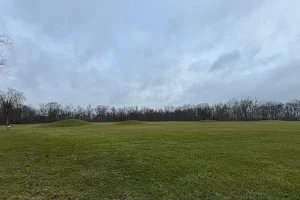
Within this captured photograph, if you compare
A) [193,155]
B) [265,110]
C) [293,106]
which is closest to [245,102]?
[265,110]

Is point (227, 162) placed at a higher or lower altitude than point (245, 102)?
lower

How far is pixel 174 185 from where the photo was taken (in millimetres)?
8367

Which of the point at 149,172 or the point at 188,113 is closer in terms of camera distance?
the point at 149,172

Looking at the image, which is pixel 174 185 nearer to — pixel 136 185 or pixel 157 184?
pixel 157 184

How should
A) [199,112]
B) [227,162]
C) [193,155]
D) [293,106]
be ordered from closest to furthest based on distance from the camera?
1. [227,162]
2. [193,155]
3. [199,112]
4. [293,106]

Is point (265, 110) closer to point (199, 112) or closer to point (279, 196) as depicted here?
point (199, 112)

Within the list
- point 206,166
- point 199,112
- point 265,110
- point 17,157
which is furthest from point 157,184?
point 265,110

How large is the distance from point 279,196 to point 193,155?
5.74 metres

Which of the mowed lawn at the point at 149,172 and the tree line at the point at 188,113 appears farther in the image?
the tree line at the point at 188,113

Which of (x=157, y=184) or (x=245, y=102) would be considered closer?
(x=157, y=184)

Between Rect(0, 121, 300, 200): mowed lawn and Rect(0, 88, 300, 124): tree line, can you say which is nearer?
Rect(0, 121, 300, 200): mowed lawn

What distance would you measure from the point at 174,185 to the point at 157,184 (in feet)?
1.94

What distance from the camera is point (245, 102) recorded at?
132750mm

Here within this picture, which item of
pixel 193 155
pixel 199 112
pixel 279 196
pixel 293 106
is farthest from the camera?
pixel 293 106
